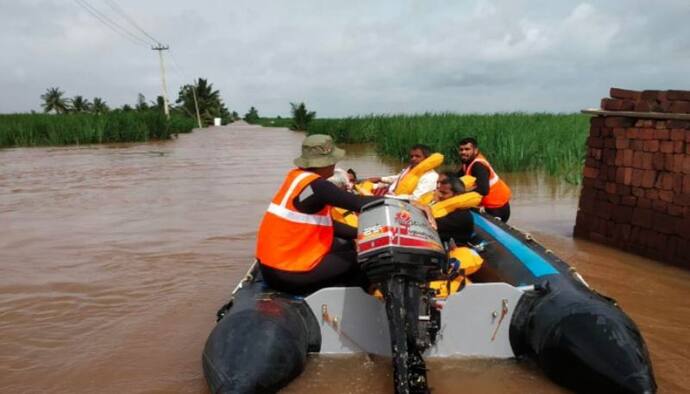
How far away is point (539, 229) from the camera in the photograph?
8102 millimetres

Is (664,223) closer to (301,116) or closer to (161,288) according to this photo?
(161,288)

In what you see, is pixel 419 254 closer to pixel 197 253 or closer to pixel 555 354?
pixel 555 354

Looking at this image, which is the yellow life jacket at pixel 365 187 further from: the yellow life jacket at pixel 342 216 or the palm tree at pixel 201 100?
the palm tree at pixel 201 100

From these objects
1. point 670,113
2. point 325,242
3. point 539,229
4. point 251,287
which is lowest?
point 539,229

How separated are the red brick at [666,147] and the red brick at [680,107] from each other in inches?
12.3

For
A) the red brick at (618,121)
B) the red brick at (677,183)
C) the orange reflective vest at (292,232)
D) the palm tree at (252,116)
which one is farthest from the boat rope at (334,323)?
the palm tree at (252,116)

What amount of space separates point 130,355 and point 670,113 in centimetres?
549

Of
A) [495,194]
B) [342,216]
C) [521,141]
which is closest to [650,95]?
[495,194]

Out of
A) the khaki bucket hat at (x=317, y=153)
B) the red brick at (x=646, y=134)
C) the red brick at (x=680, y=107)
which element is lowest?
the red brick at (x=646, y=134)

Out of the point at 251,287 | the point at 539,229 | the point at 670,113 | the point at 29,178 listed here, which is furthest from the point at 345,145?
the point at 251,287

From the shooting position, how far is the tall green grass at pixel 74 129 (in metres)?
25.0

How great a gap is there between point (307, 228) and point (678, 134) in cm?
425

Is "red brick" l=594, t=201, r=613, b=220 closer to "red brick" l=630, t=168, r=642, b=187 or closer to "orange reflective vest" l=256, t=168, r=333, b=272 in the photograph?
"red brick" l=630, t=168, r=642, b=187

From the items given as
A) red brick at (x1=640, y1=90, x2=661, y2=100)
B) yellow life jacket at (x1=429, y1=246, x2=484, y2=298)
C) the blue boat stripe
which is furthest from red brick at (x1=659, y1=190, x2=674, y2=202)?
yellow life jacket at (x1=429, y1=246, x2=484, y2=298)
